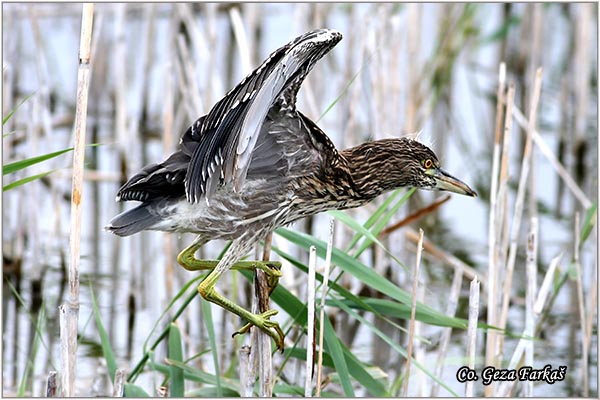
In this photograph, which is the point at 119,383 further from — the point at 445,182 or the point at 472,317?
the point at 445,182

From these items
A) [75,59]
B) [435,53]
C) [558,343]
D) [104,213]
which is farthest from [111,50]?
[558,343]

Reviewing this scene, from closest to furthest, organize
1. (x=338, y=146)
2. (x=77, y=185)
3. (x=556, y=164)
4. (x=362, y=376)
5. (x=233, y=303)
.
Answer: (x=77, y=185) → (x=233, y=303) → (x=362, y=376) → (x=338, y=146) → (x=556, y=164)

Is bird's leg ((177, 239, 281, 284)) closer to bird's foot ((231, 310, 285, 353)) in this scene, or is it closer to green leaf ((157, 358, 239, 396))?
bird's foot ((231, 310, 285, 353))

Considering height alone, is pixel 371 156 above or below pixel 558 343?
above

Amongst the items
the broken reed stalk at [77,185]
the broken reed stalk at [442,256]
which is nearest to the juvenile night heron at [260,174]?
the broken reed stalk at [77,185]

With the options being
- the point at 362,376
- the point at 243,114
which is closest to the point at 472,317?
the point at 362,376

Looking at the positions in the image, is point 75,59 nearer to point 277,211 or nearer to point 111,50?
point 111,50

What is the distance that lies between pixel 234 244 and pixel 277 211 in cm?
19

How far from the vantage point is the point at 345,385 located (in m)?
3.00

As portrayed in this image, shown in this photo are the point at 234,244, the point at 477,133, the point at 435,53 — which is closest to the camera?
the point at 234,244

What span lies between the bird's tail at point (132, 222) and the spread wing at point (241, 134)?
7 cm

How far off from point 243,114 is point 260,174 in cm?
48

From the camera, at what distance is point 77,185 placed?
2676 mm

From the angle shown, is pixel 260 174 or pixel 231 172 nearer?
pixel 231 172
